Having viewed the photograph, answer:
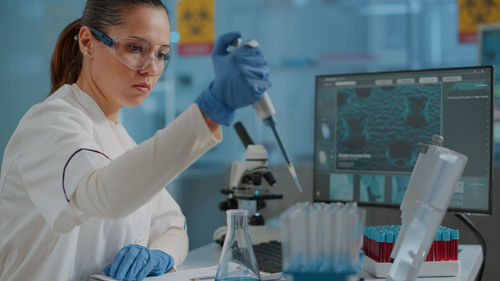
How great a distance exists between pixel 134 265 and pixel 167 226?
41 cm

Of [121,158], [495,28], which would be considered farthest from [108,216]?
[495,28]

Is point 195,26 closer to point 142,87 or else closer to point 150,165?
point 142,87

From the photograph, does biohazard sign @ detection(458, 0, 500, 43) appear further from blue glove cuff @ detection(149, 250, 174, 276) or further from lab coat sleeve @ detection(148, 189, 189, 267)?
blue glove cuff @ detection(149, 250, 174, 276)

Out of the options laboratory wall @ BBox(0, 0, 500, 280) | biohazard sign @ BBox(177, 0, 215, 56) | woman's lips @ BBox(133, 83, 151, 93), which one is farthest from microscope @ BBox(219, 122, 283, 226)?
biohazard sign @ BBox(177, 0, 215, 56)

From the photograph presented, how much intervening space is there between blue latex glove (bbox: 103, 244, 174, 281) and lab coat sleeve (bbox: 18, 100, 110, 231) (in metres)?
0.19

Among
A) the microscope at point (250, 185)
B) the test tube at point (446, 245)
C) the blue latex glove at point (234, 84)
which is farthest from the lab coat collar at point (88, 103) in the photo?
the test tube at point (446, 245)

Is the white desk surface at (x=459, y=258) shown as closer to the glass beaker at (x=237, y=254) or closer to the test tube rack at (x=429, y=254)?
the test tube rack at (x=429, y=254)

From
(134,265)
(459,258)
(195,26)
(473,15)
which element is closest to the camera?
(134,265)

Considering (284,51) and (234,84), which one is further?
(284,51)

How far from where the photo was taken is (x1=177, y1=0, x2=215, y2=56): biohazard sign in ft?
13.5

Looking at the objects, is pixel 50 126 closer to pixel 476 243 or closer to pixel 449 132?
pixel 449 132

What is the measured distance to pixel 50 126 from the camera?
107cm

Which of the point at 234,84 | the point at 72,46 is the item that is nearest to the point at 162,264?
the point at 234,84

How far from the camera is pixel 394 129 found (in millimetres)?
1584
